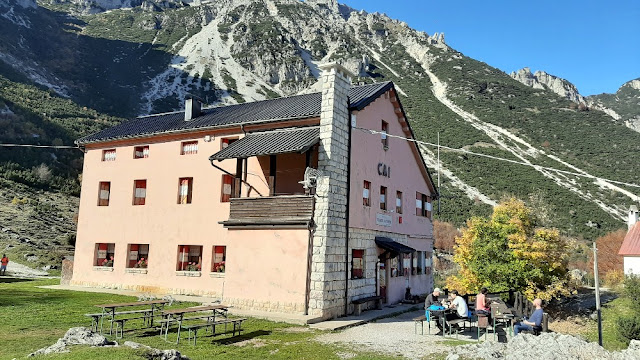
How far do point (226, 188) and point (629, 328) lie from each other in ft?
54.8

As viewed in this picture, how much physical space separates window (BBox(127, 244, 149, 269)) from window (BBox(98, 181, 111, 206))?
3202mm

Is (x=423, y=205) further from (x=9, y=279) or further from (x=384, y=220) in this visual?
(x=9, y=279)

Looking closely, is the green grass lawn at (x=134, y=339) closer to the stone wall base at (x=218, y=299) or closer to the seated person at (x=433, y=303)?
the stone wall base at (x=218, y=299)

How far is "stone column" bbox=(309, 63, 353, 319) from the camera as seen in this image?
15.2m

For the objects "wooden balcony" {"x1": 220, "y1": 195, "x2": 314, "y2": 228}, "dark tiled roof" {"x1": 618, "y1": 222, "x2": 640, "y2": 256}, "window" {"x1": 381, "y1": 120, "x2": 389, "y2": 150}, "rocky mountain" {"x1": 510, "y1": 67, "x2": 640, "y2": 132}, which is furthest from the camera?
"rocky mountain" {"x1": 510, "y1": 67, "x2": 640, "y2": 132}

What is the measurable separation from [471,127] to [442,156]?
12.7 metres

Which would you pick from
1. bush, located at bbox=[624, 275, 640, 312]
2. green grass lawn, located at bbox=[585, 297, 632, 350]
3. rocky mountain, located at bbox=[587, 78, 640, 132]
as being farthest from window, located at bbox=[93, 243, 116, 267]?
rocky mountain, located at bbox=[587, 78, 640, 132]

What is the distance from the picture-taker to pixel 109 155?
23.9m

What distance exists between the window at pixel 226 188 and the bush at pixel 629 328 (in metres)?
16.2

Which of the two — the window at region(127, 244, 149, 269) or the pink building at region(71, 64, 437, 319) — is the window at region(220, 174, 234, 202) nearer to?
the pink building at region(71, 64, 437, 319)

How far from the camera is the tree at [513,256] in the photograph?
2097cm

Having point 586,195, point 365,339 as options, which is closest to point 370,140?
point 365,339

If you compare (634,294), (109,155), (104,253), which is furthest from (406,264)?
(109,155)

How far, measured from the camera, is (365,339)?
12.4 metres
